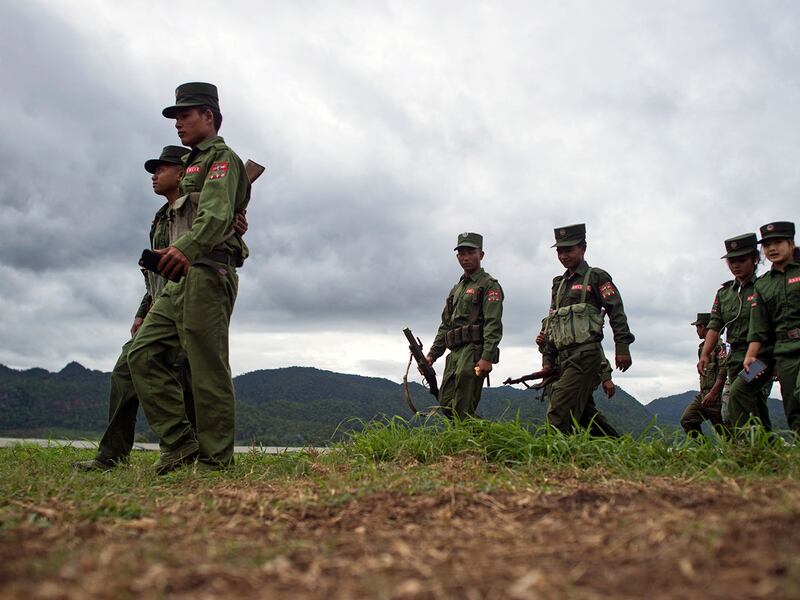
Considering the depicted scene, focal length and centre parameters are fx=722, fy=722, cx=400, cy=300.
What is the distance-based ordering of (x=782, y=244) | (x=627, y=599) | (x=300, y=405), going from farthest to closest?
(x=300, y=405) < (x=782, y=244) < (x=627, y=599)

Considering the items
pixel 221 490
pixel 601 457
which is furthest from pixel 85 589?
pixel 601 457

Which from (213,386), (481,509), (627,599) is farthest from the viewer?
(213,386)

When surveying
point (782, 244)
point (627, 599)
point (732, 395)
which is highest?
point (782, 244)

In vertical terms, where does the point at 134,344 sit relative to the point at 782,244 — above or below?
below

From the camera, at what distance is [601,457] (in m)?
4.15

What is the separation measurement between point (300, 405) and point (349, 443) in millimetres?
31615

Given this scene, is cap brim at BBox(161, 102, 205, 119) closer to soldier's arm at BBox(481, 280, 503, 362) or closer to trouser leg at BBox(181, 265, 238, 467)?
trouser leg at BBox(181, 265, 238, 467)

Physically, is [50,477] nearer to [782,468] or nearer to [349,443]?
[349,443]

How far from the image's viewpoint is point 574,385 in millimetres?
6438

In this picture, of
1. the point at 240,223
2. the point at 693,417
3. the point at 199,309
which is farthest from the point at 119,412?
the point at 693,417

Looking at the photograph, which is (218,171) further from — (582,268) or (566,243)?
(582,268)

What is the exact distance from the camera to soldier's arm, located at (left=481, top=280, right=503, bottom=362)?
23.8 feet

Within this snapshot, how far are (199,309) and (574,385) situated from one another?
136 inches

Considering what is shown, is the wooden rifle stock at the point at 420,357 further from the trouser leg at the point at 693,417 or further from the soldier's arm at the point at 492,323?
the trouser leg at the point at 693,417
